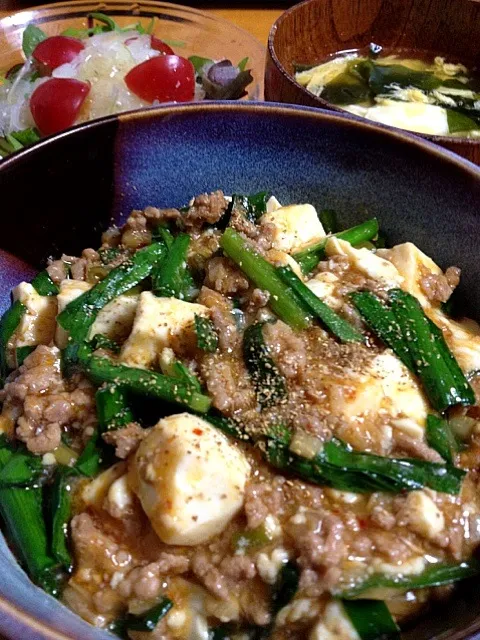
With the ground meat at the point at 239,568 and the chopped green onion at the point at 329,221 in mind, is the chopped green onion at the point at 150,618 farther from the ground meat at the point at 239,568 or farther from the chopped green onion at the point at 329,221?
the chopped green onion at the point at 329,221

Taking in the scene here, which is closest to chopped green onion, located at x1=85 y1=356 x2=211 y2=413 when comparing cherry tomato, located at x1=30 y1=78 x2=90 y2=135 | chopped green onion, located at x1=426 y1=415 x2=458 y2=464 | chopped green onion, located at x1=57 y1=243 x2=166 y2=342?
chopped green onion, located at x1=57 y1=243 x2=166 y2=342

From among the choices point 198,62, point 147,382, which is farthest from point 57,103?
point 147,382

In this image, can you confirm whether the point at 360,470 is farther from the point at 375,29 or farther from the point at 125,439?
the point at 375,29

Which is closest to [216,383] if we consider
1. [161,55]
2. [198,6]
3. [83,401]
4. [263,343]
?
[263,343]

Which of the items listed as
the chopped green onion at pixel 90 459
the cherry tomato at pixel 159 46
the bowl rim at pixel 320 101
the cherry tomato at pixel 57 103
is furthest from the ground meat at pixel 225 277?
the cherry tomato at pixel 159 46

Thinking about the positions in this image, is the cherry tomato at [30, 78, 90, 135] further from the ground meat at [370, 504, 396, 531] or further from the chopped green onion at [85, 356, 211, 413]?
the ground meat at [370, 504, 396, 531]

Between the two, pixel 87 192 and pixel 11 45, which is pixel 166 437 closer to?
pixel 87 192
